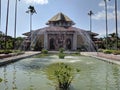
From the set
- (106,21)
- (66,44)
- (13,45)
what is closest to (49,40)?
(66,44)

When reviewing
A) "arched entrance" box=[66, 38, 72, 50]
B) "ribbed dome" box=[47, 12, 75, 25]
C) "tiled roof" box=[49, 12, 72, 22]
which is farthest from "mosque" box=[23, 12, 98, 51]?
"tiled roof" box=[49, 12, 72, 22]

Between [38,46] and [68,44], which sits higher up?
[68,44]

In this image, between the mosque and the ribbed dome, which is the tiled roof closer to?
the ribbed dome

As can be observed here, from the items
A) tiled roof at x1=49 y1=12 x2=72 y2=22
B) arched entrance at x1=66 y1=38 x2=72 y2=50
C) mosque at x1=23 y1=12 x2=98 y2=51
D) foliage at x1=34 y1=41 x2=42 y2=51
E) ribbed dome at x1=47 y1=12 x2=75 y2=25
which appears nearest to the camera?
foliage at x1=34 y1=41 x2=42 y2=51

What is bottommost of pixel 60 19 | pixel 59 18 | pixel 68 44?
pixel 68 44

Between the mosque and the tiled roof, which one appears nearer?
the mosque

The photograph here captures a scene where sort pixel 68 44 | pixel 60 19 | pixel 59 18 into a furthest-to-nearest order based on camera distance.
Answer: pixel 59 18
pixel 60 19
pixel 68 44

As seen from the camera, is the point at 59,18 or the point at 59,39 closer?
the point at 59,39

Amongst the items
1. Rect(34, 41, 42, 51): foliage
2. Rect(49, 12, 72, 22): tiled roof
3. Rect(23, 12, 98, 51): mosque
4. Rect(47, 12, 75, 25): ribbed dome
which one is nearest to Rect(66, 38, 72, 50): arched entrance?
Rect(23, 12, 98, 51): mosque

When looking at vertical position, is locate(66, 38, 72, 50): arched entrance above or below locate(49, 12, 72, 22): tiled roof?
below

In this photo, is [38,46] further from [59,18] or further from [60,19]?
[59,18]

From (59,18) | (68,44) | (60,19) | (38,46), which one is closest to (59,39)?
(68,44)

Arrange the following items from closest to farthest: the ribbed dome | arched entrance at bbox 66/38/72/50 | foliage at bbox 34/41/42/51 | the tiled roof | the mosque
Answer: foliage at bbox 34/41/42/51
the mosque
arched entrance at bbox 66/38/72/50
the ribbed dome
the tiled roof

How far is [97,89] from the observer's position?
9.20 meters
